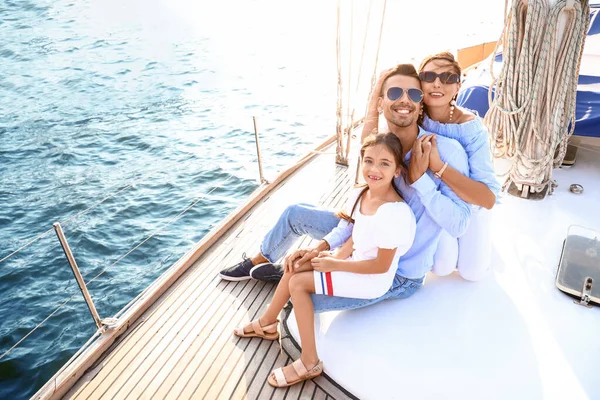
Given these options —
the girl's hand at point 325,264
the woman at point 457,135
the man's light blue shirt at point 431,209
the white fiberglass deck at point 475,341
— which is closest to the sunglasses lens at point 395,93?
the woman at point 457,135

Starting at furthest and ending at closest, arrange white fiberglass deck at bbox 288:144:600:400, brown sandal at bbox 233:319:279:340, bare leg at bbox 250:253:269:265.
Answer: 1. bare leg at bbox 250:253:269:265
2. brown sandal at bbox 233:319:279:340
3. white fiberglass deck at bbox 288:144:600:400

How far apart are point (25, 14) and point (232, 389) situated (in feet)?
73.1

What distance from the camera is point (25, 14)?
19.4 meters

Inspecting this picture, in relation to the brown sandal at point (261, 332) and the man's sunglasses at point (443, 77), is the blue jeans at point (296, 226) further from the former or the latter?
the man's sunglasses at point (443, 77)

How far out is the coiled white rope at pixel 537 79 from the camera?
8.32ft

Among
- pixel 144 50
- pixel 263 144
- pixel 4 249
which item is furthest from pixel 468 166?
pixel 144 50

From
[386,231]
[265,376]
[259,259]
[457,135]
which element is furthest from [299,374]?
[457,135]

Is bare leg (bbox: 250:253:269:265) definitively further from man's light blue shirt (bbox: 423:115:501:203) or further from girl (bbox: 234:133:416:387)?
man's light blue shirt (bbox: 423:115:501:203)

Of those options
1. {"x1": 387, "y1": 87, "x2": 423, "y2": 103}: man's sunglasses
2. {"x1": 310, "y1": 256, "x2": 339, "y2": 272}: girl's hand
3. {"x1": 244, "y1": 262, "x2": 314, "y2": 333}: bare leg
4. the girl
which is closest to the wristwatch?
the girl

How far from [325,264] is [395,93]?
0.83 meters

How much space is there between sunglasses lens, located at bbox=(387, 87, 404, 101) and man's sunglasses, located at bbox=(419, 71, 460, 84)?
0.12 metres

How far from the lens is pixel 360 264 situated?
6.91 feet

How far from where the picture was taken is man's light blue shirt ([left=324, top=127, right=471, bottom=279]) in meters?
2.04

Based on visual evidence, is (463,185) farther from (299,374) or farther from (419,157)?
(299,374)
